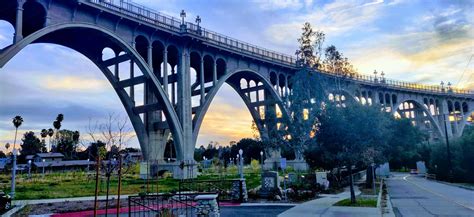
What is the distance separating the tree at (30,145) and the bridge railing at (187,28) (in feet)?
253

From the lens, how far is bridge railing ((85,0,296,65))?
98.8 feet

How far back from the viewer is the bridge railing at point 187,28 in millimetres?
30105

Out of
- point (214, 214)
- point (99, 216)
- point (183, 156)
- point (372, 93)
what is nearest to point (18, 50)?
point (99, 216)

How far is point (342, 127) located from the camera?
1778 centimetres

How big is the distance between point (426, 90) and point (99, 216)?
80589 millimetres

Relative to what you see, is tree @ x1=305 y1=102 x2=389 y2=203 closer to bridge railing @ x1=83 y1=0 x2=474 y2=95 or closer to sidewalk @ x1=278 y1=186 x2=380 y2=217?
sidewalk @ x1=278 y1=186 x2=380 y2=217

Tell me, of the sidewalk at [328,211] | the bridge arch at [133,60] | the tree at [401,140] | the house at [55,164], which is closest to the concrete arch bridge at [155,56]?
the bridge arch at [133,60]

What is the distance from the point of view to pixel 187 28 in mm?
35156

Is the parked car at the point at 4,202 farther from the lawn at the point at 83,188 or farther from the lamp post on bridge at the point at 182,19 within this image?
the lamp post on bridge at the point at 182,19

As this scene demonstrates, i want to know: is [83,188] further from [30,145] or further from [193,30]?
[30,145]

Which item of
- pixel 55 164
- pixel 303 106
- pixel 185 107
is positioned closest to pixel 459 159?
pixel 303 106

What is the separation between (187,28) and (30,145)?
84.5m

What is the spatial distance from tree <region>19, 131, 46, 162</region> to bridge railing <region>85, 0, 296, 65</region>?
77085 mm

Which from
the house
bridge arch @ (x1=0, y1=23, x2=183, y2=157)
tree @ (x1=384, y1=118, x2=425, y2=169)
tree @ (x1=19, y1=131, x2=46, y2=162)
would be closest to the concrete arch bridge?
bridge arch @ (x1=0, y1=23, x2=183, y2=157)
